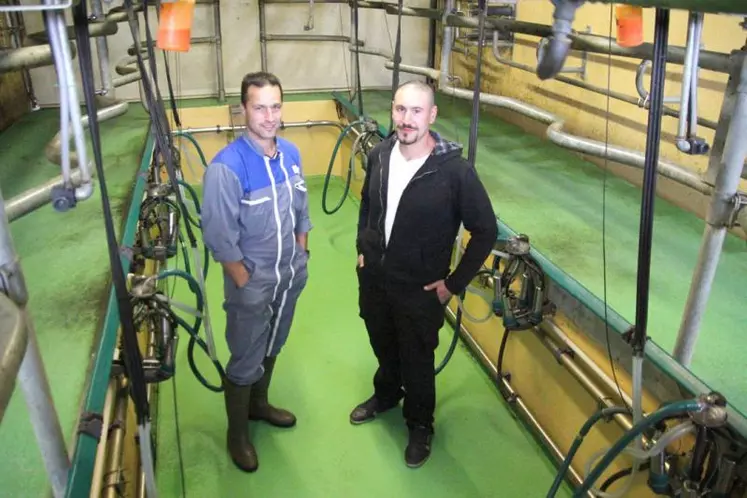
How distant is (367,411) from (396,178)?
3.05 feet

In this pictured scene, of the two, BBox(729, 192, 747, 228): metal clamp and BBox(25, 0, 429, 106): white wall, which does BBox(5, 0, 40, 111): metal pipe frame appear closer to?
BBox(25, 0, 429, 106): white wall

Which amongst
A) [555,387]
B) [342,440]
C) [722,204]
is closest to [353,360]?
[342,440]

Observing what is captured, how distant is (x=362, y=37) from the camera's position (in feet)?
16.7

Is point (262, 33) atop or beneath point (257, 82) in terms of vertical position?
atop

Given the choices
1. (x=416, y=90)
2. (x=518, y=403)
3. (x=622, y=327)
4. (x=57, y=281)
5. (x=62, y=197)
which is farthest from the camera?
(x=518, y=403)

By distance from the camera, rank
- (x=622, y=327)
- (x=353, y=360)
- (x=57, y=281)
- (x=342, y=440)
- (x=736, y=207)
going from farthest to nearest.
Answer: (x=353, y=360) < (x=342, y=440) < (x=57, y=281) < (x=622, y=327) < (x=736, y=207)

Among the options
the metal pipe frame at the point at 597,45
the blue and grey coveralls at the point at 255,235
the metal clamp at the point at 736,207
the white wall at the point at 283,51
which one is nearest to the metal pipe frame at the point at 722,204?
the metal clamp at the point at 736,207

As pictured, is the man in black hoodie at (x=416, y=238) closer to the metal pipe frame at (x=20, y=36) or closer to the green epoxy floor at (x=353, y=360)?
the green epoxy floor at (x=353, y=360)

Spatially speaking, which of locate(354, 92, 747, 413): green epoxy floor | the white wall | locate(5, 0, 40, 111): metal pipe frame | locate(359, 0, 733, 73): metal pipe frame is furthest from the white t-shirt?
the white wall

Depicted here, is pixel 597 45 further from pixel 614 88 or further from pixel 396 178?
pixel 614 88

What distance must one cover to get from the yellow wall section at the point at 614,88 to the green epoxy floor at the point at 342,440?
3.84ft

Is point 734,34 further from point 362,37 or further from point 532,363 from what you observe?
point 362,37

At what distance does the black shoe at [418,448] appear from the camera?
205cm

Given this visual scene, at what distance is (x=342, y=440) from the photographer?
2160 millimetres
